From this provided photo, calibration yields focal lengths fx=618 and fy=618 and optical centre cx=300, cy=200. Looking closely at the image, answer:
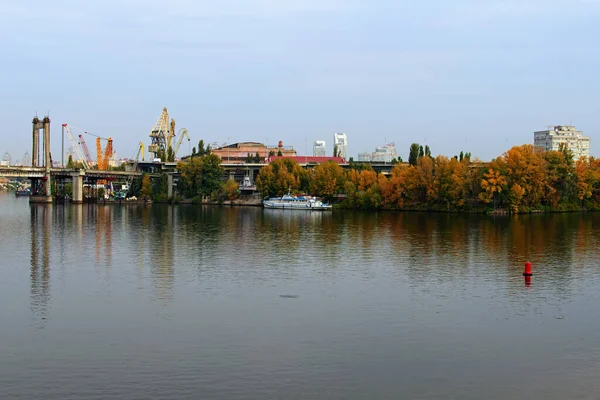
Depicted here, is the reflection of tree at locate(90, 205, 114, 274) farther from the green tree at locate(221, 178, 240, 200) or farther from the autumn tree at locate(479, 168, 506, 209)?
the green tree at locate(221, 178, 240, 200)

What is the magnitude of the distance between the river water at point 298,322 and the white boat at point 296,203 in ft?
187

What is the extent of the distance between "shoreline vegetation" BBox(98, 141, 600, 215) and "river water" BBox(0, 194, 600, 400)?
134ft

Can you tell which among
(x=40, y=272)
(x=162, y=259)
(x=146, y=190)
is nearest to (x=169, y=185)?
(x=146, y=190)

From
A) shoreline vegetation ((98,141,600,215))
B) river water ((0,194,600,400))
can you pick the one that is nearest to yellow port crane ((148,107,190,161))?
shoreline vegetation ((98,141,600,215))

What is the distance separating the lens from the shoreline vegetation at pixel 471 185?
82.7 meters

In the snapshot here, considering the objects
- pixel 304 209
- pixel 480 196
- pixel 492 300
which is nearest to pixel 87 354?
pixel 492 300

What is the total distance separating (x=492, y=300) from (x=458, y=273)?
6561 mm

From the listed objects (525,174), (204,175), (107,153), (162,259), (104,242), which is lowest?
Answer: (162,259)

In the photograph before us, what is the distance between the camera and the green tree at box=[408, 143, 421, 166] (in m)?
110

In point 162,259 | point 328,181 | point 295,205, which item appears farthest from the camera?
point 328,181

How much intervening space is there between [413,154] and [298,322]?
92.0 m

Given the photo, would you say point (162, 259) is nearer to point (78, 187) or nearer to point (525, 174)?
point (525, 174)

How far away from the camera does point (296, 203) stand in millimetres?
102312

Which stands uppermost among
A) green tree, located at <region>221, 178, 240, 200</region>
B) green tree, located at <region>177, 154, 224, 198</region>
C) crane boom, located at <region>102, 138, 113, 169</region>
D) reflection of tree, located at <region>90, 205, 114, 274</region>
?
crane boom, located at <region>102, 138, 113, 169</region>
